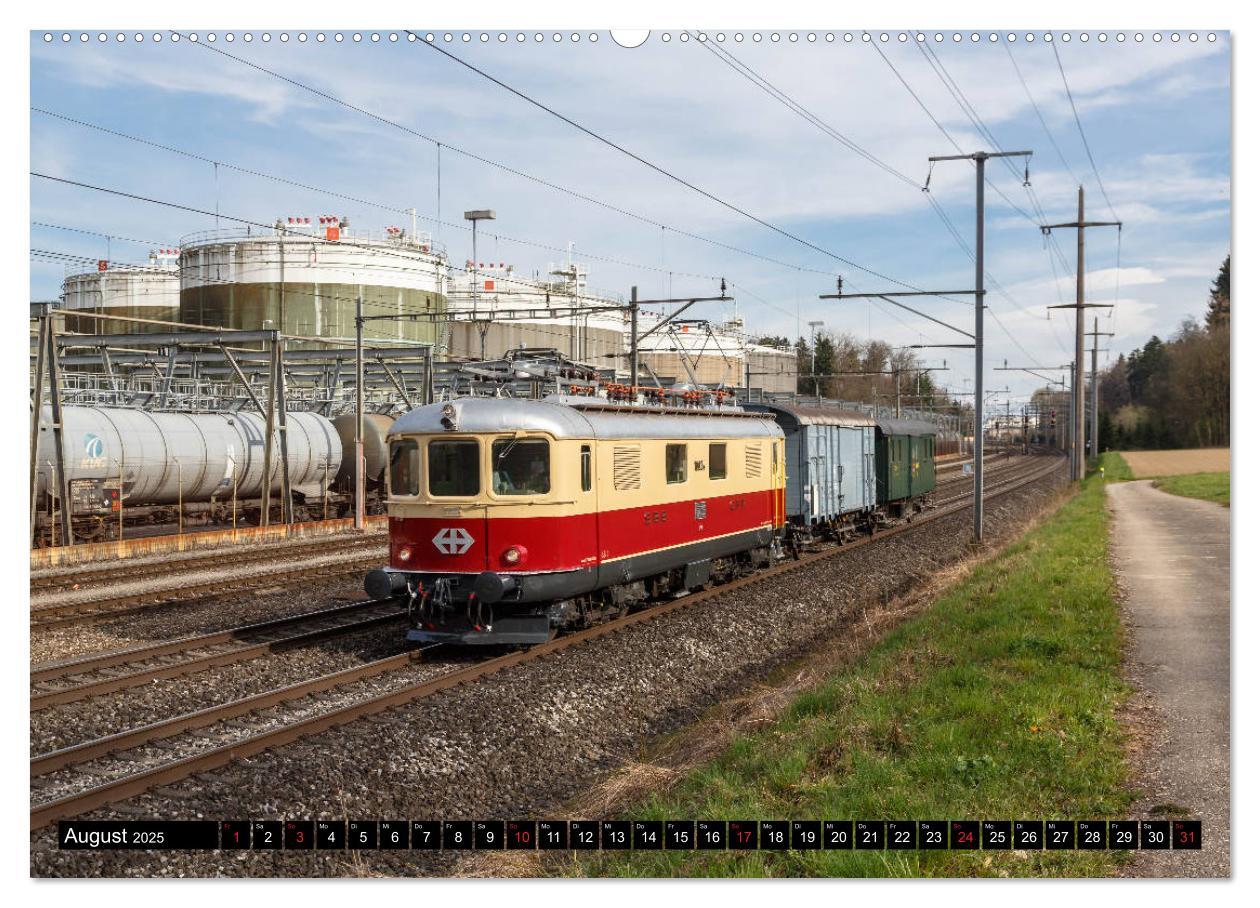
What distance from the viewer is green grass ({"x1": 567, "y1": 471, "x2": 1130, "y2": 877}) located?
599 cm

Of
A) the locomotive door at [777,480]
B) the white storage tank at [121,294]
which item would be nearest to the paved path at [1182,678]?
the locomotive door at [777,480]

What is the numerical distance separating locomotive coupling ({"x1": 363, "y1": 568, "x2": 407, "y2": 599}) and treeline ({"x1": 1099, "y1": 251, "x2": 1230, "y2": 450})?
30.9 feet

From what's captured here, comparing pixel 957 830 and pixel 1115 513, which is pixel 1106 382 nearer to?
pixel 1115 513

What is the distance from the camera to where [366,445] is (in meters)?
36.7

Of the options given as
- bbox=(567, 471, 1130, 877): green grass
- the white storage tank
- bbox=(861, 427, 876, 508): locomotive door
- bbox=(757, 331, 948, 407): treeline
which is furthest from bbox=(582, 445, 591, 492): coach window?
bbox=(757, 331, 948, 407): treeline

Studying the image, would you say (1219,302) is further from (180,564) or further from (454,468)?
(180,564)

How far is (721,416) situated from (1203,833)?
46.4 feet

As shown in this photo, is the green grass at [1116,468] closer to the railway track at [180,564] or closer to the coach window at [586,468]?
the railway track at [180,564]

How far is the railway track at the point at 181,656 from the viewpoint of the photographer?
12539 millimetres

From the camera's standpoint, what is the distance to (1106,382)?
6725cm

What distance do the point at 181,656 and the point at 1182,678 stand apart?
11.9m

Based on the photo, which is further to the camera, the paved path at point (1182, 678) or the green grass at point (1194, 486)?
the green grass at point (1194, 486)

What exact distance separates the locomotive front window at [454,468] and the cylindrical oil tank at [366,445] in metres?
22.7

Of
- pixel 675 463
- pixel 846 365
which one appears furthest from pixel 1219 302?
pixel 846 365
